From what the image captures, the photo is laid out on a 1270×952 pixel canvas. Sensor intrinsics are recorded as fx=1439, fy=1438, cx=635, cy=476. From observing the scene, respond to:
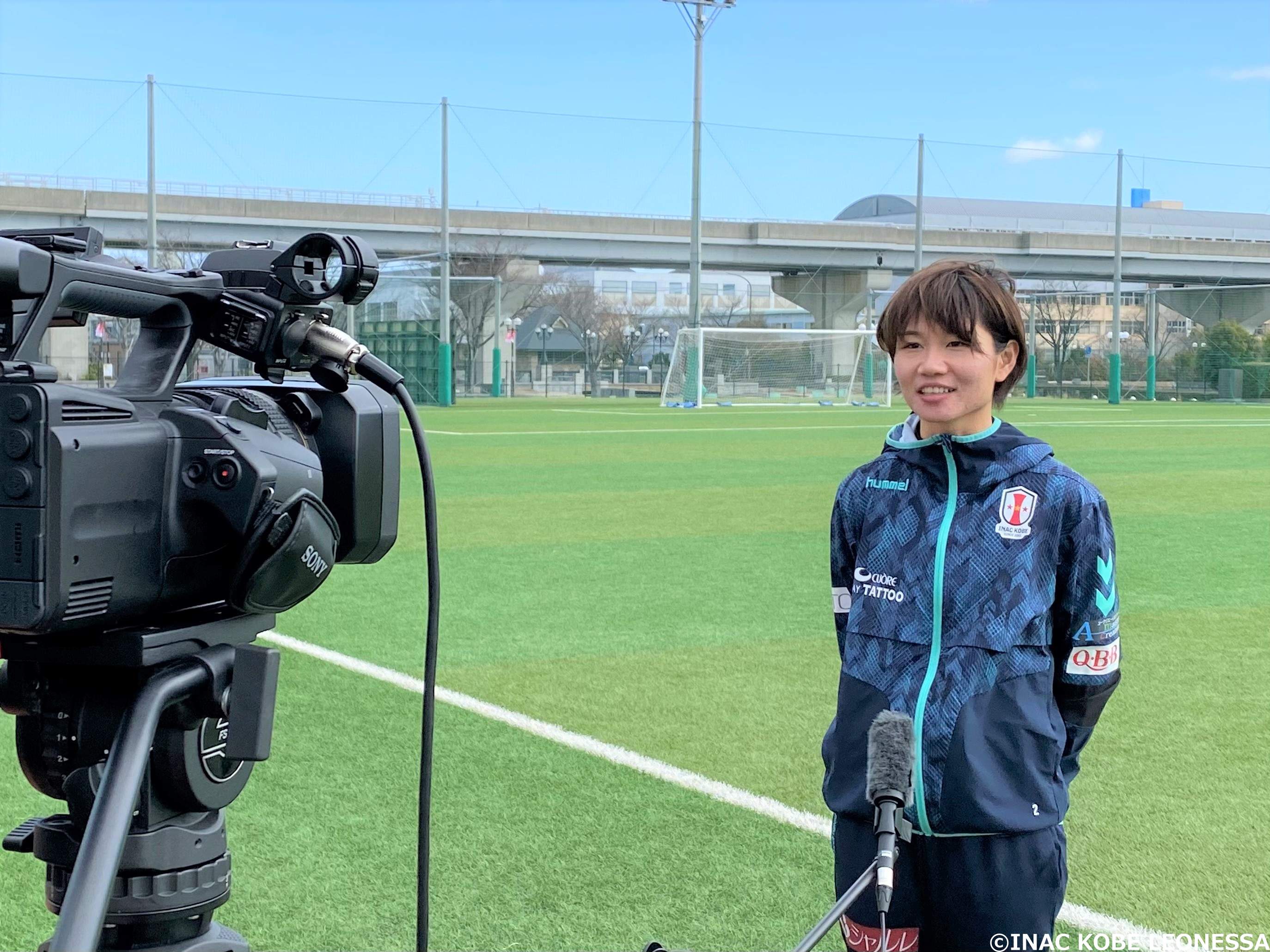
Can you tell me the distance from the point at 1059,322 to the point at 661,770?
5075cm

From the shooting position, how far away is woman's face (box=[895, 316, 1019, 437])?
7.51 feet

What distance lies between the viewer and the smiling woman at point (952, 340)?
90.3 inches

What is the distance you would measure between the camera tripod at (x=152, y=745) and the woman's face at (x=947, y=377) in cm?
108

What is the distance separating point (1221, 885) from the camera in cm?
343

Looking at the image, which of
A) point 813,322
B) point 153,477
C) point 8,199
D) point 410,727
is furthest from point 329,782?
point 813,322

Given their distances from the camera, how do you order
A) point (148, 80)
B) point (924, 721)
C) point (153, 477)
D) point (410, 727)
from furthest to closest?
1. point (148, 80)
2. point (410, 727)
3. point (924, 721)
4. point (153, 477)

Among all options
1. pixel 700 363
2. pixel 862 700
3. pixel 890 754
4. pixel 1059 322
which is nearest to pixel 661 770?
pixel 862 700

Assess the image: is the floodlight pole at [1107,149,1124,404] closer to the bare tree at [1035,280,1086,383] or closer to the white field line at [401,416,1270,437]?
the bare tree at [1035,280,1086,383]

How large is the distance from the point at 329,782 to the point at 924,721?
2.46 meters

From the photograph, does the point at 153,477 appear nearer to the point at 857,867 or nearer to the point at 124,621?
the point at 124,621

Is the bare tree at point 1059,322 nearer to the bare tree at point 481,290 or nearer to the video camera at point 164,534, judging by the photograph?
the bare tree at point 481,290

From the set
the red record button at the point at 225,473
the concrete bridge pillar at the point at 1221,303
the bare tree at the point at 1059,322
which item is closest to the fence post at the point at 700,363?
the concrete bridge pillar at the point at 1221,303

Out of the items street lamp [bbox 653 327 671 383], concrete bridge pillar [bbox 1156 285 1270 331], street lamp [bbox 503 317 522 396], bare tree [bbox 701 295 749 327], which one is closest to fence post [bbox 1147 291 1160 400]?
concrete bridge pillar [bbox 1156 285 1270 331]

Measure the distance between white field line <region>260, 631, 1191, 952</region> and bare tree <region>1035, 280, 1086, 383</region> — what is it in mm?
48892
